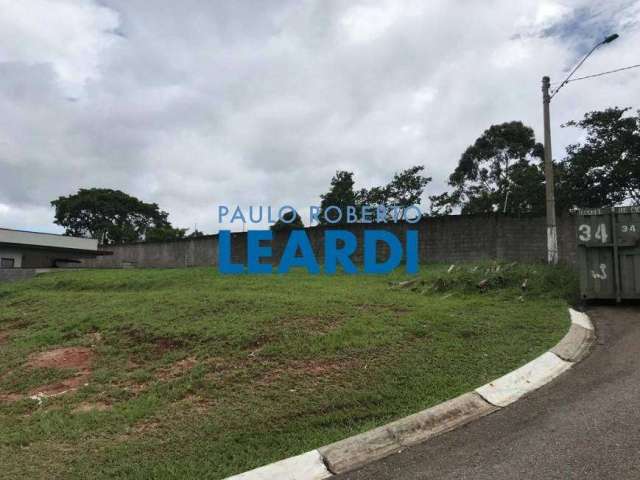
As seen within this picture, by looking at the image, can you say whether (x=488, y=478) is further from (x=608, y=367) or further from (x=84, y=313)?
(x=84, y=313)

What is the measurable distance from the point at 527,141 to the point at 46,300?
89.1 feet

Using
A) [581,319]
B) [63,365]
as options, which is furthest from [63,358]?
[581,319]

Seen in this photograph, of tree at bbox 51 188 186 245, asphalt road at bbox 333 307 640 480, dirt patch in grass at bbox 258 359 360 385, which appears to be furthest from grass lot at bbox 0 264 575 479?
tree at bbox 51 188 186 245

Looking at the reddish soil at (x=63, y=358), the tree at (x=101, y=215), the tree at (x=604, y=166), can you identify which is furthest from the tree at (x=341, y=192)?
the reddish soil at (x=63, y=358)

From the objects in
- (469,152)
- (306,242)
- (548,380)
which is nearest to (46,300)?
(306,242)

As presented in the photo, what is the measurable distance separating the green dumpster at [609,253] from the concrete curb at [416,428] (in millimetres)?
3451

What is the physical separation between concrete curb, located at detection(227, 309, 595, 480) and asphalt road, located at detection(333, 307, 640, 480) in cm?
10

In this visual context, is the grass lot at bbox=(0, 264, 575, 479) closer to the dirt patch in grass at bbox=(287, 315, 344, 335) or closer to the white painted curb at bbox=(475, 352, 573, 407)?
the dirt patch in grass at bbox=(287, 315, 344, 335)

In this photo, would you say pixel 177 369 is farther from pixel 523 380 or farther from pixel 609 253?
pixel 609 253

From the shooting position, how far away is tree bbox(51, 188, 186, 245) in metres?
46.6

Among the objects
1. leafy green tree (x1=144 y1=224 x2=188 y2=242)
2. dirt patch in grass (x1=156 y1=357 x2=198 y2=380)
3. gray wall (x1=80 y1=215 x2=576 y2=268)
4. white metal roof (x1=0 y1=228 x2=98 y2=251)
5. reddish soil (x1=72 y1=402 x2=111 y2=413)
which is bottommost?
reddish soil (x1=72 y1=402 x2=111 y2=413)

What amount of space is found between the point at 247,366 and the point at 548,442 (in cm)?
307

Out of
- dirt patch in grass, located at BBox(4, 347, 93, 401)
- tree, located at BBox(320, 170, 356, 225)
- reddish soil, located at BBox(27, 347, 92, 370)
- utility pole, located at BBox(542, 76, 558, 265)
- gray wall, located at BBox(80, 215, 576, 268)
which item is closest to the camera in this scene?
dirt patch in grass, located at BBox(4, 347, 93, 401)

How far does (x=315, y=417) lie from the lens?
396 cm
